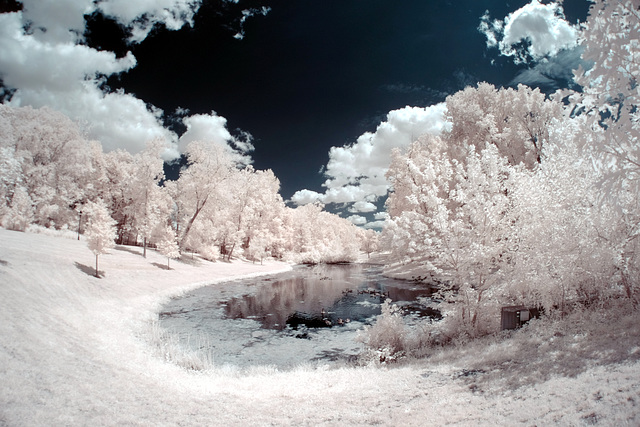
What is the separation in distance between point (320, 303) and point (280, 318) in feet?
17.9

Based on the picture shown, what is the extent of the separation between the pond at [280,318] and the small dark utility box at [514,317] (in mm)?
5908

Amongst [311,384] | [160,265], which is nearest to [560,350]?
[311,384]

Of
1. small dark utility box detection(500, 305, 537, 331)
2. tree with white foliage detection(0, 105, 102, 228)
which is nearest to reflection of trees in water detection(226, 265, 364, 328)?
small dark utility box detection(500, 305, 537, 331)

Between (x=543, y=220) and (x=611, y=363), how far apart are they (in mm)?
5361

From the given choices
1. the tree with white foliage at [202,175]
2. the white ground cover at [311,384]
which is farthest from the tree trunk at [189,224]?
the white ground cover at [311,384]

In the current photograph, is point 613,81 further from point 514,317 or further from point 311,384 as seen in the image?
point 311,384

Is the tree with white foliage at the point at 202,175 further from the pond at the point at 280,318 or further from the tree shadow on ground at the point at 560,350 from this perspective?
the tree shadow on ground at the point at 560,350

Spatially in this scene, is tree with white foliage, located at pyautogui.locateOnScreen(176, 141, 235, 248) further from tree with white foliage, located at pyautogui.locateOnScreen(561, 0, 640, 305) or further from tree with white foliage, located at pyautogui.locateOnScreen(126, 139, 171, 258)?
tree with white foliage, located at pyautogui.locateOnScreen(561, 0, 640, 305)

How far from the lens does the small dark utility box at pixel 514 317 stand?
10.4 m

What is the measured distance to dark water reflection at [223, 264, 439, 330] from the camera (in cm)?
2003

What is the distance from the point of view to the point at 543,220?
10.1m

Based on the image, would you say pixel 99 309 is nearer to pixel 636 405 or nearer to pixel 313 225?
pixel 636 405

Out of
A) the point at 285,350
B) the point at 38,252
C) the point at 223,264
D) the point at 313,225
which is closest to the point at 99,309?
the point at 38,252

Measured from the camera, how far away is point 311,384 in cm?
923
